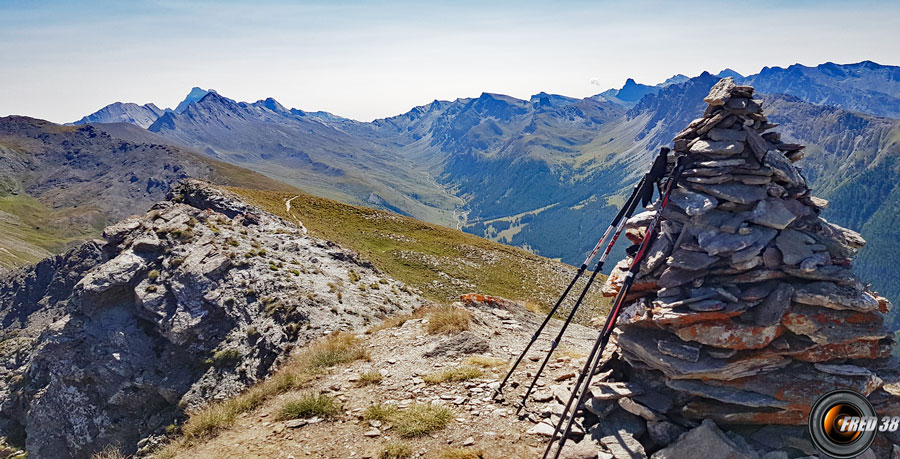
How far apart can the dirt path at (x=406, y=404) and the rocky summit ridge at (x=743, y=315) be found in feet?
9.01

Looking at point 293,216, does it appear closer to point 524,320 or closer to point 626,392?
point 524,320

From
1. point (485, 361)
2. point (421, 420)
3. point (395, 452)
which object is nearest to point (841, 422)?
point (485, 361)

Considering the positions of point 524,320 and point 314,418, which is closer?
point 314,418

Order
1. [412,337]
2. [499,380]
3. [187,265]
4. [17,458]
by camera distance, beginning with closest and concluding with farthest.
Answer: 1. [499,380]
2. [412,337]
3. [17,458]
4. [187,265]

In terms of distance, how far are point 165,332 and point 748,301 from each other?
95.7 ft

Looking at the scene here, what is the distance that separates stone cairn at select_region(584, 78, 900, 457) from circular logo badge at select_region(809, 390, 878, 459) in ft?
0.70

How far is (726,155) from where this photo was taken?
11711 mm

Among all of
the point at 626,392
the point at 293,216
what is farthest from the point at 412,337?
the point at 293,216

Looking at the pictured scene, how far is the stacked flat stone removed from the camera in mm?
10477

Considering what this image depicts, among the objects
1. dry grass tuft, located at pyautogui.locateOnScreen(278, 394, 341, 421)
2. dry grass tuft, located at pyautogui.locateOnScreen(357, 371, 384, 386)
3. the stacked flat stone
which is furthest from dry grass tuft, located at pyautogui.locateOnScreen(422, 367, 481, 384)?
the stacked flat stone

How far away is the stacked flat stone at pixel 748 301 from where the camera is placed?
34.4 feet

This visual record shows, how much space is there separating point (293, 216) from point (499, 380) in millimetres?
62020

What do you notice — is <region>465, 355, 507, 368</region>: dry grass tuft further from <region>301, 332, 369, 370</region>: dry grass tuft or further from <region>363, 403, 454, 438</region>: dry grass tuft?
<region>301, 332, 369, 370</region>: dry grass tuft

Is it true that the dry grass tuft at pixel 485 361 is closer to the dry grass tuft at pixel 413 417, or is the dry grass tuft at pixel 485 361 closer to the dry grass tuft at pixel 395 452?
the dry grass tuft at pixel 413 417
